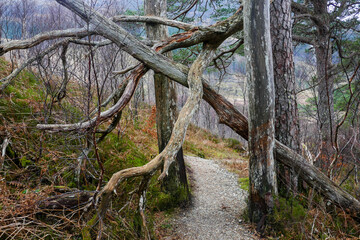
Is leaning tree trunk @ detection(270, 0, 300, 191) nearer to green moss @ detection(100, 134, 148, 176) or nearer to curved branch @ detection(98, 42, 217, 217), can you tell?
curved branch @ detection(98, 42, 217, 217)

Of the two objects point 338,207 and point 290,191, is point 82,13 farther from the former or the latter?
point 338,207

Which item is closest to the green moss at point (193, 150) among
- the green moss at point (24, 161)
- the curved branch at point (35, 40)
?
the green moss at point (24, 161)

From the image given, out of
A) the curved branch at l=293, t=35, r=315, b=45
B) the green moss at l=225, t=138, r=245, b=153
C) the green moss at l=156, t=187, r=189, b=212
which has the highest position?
the curved branch at l=293, t=35, r=315, b=45

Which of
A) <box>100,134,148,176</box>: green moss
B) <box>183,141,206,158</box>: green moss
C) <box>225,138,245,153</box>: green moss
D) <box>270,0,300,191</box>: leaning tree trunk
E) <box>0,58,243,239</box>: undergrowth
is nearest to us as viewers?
<box>0,58,243,239</box>: undergrowth

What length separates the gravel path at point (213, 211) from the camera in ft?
11.7

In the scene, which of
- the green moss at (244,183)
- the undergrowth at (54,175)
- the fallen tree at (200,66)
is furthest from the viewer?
the green moss at (244,183)

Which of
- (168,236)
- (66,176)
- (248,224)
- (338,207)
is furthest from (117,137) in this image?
(338,207)

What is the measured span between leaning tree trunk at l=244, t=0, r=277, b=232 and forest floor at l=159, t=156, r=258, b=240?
462 millimetres

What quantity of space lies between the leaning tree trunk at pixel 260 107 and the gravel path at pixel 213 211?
1.57 feet

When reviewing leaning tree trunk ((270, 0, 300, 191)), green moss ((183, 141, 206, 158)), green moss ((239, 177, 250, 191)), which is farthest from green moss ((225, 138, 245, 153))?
leaning tree trunk ((270, 0, 300, 191))

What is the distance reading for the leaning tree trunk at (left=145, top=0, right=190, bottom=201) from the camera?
14.5ft

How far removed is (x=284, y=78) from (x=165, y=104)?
2.20 meters

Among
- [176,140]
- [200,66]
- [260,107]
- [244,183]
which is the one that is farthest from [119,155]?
[244,183]

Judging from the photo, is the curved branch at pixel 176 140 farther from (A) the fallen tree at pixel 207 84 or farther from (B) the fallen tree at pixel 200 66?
(A) the fallen tree at pixel 207 84
